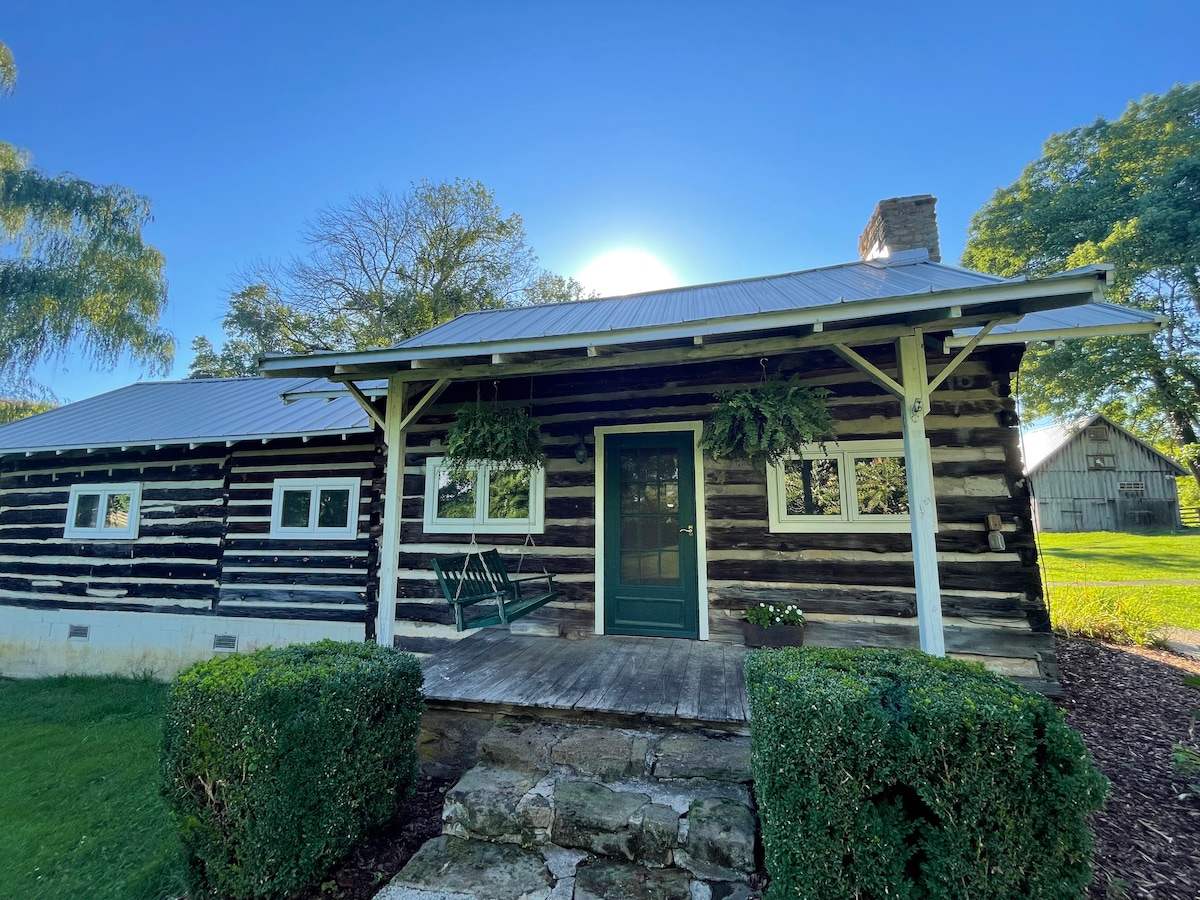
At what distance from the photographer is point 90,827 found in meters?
3.32

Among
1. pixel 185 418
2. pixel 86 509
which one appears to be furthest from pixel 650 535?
pixel 86 509

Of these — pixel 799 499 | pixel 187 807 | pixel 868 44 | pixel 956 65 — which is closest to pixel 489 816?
pixel 187 807

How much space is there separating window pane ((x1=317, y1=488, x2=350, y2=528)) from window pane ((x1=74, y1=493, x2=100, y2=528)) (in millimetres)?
4091

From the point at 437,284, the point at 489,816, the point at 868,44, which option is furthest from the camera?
the point at 437,284

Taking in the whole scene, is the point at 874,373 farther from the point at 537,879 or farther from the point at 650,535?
the point at 537,879

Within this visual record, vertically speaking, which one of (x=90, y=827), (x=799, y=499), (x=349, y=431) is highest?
(x=349, y=431)

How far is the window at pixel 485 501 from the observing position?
5293mm

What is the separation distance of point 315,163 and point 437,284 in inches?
326

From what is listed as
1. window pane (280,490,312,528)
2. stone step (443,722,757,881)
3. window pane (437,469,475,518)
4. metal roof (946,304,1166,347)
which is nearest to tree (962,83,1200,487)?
metal roof (946,304,1166,347)

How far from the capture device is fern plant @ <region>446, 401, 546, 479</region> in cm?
438

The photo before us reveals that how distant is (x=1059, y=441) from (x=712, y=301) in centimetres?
2847

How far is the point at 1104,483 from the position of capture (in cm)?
2358

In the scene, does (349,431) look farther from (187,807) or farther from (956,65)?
(956,65)

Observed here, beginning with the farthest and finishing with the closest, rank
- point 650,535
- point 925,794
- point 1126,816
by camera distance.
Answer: point 650,535 → point 1126,816 → point 925,794
